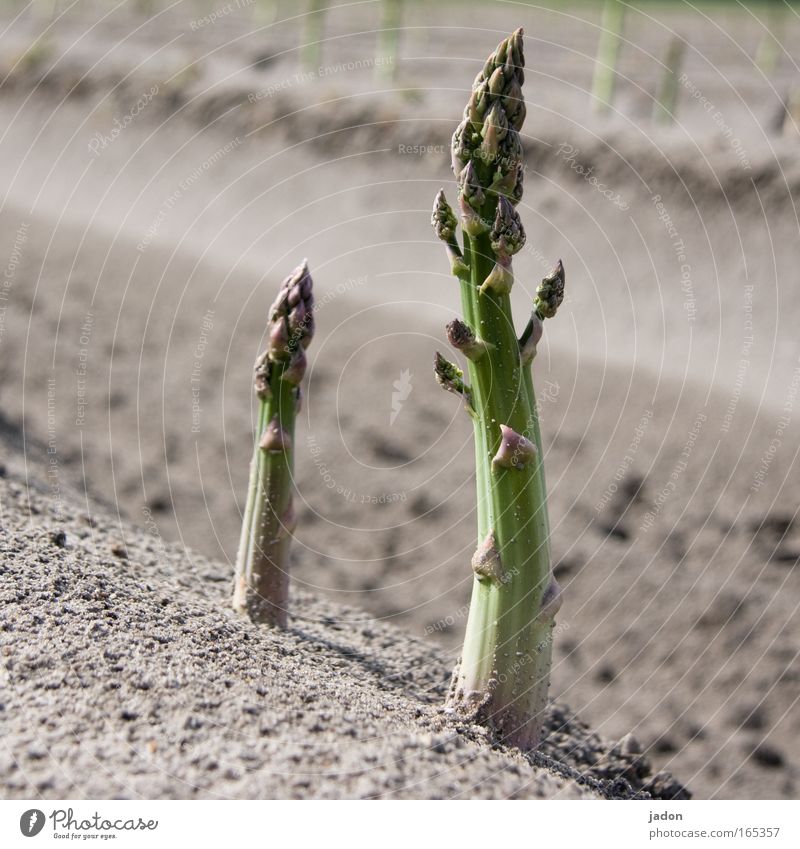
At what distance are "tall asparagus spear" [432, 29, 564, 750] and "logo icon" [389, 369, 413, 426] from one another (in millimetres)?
5544

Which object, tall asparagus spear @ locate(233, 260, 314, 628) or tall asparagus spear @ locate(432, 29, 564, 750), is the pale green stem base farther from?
tall asparagus spear @ locate(432, 29, 564, 750)

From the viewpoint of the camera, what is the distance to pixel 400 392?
9.59 metres

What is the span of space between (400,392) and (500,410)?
19.6 feet

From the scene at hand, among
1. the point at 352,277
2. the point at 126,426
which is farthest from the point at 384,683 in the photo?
the point at 352,277

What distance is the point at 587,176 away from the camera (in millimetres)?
11461

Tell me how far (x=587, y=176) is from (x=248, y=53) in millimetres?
9177

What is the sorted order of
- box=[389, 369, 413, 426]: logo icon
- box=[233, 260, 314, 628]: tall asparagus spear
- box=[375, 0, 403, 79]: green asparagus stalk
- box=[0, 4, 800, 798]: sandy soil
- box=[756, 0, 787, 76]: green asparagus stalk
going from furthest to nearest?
box=[756, 0, 787, 76]: green asparagus stalk, box=[375, 0, 403, 79]: green asparagus stalk, box=[389, 369, 413, 426]: logo icon, box=[0, 4, 800, 798]: sandy soil, box=[233, 260, 314, 628]: tall asparagus spear

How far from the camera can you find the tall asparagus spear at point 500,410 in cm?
350

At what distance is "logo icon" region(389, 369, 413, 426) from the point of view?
30.7 feet

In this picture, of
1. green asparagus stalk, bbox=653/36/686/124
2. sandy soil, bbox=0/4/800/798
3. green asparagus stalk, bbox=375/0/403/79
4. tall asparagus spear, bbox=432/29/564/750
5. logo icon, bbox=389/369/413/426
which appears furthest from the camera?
green asparagus stalk, bbox=375/0/403/79

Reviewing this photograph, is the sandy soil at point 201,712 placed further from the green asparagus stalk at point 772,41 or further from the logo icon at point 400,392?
the green asparagus stalk at point 772,41
